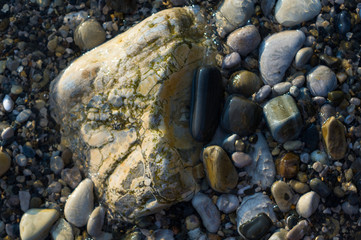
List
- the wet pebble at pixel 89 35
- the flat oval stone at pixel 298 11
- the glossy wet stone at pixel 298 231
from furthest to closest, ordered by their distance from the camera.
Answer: the wet pebble at pixel 89 35
the flat oval stone at pixel 298 11
the glossy wet stone at pixel 298 231

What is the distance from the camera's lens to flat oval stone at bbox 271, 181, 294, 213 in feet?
9.73

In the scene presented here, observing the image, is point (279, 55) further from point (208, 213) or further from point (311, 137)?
point (208, 213)

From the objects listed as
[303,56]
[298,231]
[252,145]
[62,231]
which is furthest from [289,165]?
[62,231]

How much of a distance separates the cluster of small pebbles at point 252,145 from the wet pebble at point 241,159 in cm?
1

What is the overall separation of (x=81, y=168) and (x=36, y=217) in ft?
1.64

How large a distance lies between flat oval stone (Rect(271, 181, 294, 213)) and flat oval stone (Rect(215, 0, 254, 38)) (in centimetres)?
130

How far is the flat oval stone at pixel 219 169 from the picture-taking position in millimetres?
2984

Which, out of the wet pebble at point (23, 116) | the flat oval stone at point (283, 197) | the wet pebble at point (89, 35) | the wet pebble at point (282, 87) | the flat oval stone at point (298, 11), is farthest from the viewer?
the wet pebble at point (89, 35)

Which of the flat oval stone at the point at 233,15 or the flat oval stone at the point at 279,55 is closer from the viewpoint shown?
the flat oval stone at the point at 279,55

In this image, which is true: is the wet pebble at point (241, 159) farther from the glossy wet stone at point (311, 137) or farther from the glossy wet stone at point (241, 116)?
the glossy wet stone at point (311, 137)

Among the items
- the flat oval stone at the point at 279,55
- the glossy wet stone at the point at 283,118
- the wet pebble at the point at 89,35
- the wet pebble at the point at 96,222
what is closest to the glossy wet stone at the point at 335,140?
the glossy wet stone at the point at 283,118

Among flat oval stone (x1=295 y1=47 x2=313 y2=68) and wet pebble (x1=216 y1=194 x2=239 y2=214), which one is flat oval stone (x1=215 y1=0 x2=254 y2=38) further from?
wet pebble (x1=216 y1=194 x2=239 y2=214)

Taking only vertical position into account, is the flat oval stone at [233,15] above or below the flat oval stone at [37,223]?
above

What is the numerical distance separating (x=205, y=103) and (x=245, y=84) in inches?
14.4
